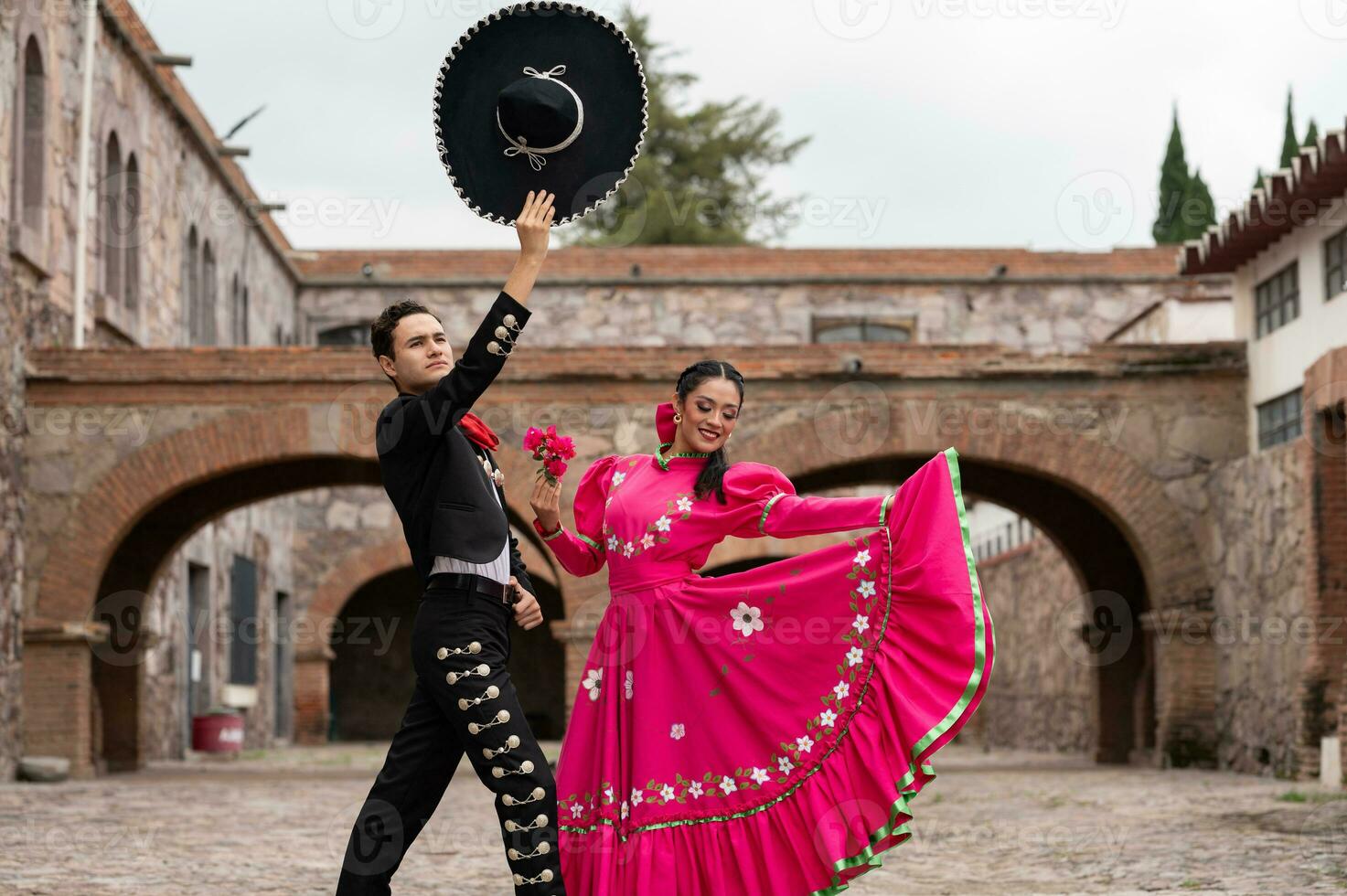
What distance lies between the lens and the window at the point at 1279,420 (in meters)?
14.0

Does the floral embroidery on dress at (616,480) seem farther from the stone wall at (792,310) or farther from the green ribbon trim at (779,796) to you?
the stone wall at (792,310)

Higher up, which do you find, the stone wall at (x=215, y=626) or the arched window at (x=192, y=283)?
the arched window at (x=192, y=283)

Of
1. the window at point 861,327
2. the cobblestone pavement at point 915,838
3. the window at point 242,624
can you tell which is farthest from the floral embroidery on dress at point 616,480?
the window at point 861,327

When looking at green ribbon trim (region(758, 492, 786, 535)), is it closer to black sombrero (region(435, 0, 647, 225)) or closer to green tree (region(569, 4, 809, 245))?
black sombrero (region(435, 0, 647, 225))

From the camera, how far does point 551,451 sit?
483 cm

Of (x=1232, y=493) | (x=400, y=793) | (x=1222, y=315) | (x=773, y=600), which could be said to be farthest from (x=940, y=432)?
(x=400, y=793)

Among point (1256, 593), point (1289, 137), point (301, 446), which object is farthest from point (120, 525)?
point (1289, 137)

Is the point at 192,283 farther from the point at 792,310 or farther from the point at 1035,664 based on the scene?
the point at 1035,664

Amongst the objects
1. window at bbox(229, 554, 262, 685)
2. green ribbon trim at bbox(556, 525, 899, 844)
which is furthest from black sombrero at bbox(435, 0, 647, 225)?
window at bbox(229, 554, 262, 685)

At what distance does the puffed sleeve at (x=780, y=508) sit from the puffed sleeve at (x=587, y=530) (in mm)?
421

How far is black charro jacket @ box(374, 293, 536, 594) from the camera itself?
13.7 ft

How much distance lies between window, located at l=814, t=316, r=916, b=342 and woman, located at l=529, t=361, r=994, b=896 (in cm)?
2088

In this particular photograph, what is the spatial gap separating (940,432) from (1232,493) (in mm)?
2439

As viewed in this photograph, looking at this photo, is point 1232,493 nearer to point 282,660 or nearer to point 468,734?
point 468,734
